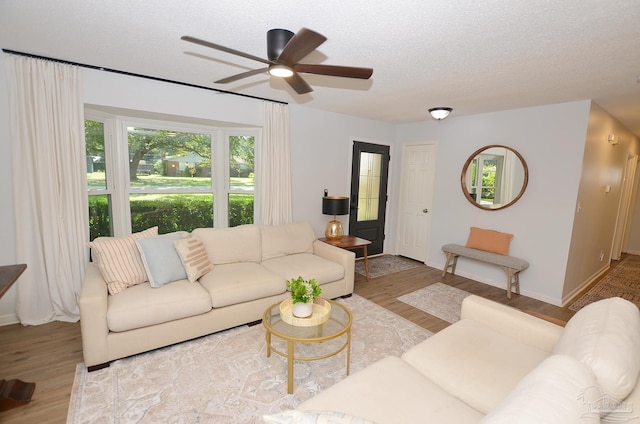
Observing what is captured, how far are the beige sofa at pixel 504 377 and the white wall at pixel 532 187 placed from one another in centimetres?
233

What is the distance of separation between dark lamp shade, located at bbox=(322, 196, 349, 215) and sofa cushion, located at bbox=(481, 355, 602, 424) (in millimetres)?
3252

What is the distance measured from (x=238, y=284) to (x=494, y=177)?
3733 millimetres

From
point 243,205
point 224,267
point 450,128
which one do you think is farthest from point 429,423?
point 450,128

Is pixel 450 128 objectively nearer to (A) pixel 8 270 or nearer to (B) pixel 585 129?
(B) pixel 585 129

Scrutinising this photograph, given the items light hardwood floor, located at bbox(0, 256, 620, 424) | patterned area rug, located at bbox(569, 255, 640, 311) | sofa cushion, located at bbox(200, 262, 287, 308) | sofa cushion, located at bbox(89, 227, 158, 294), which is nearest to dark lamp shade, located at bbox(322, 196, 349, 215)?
light hardwood floor, located at bbox(0, 256, 620, 424)

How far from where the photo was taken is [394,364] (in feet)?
5.50

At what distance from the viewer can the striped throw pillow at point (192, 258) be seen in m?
2.85

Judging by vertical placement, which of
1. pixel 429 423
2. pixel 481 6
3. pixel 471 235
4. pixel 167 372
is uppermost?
pixel 481 6

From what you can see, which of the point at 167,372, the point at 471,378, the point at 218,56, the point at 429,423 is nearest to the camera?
the point at 429,423

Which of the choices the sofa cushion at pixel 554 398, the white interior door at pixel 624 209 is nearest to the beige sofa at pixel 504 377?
the sofa cushion at pixel 554 398

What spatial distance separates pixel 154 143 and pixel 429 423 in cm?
388

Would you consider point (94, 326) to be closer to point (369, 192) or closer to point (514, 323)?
point (514, 323)

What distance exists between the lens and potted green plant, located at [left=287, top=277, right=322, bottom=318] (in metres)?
2.25

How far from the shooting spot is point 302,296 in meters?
2.25
